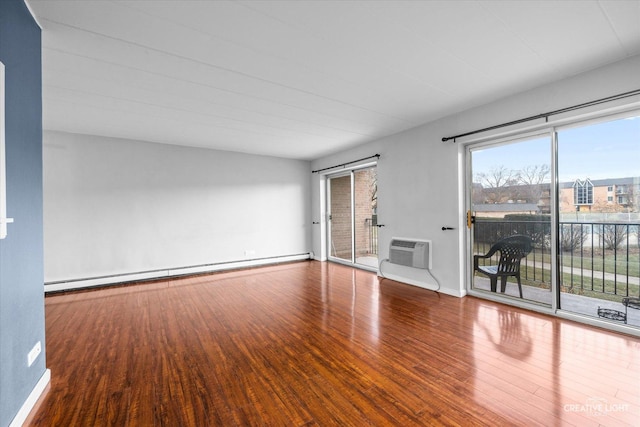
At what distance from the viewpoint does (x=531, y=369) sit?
6.77 feet

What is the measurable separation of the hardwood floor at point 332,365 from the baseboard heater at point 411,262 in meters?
0.53

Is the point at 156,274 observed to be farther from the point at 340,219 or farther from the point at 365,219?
the point at 365,219

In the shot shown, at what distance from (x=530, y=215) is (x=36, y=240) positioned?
4.67 metres

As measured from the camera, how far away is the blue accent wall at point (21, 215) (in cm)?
148

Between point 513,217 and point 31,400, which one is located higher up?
point 513,217

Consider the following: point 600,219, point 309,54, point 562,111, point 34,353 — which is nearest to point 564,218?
point 600,219

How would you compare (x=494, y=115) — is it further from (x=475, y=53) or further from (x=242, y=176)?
(x=242, y=176)

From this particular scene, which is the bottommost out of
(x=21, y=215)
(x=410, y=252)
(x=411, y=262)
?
(x=411, y=262)

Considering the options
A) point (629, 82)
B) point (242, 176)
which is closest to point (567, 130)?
point (629, 82)

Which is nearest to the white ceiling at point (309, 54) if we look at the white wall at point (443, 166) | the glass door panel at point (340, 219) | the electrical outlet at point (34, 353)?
the white wall at point (443, 166)

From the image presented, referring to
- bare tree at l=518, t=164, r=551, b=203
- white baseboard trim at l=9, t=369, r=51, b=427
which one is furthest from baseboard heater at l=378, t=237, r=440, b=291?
white baseboard trim at l=9, t=369, r=51, b=427

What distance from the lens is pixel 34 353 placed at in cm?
180

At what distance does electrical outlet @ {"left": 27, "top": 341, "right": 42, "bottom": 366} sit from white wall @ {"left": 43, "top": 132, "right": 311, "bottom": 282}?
3192 millimetres

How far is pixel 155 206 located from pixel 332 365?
4.46 metres
